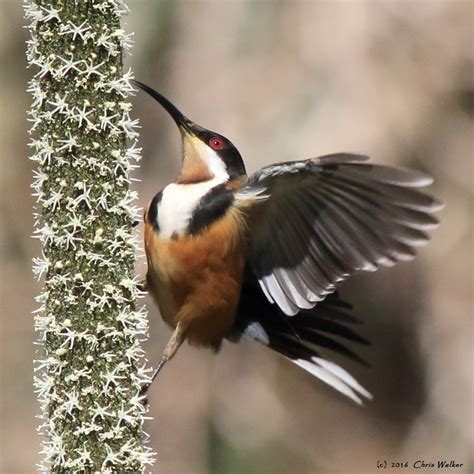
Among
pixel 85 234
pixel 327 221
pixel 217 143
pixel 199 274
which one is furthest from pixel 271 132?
pixel 85 234

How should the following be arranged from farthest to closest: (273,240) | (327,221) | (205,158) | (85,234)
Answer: (205,158), (273,240), (327,221), (85,234)

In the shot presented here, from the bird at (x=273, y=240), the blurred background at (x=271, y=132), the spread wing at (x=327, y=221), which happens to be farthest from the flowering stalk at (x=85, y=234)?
the blurred background at (x=271, y=132)

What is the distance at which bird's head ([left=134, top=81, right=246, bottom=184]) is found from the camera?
3.39 metres

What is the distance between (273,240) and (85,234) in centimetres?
109

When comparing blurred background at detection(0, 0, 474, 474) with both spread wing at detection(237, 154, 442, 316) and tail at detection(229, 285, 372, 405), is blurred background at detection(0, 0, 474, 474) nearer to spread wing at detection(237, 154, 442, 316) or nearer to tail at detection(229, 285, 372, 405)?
tail at detection(229, 285, 372, 405)

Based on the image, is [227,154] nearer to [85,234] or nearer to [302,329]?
[302,329]

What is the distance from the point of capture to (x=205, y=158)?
3408 millimetres

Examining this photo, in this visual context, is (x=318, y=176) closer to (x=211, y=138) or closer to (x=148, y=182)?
(x=211, y=138)

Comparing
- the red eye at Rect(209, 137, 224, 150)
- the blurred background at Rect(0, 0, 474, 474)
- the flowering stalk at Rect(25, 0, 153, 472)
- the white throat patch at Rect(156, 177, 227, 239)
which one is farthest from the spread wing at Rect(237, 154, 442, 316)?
the blurred background at Rect(0, 0, 474, 474)

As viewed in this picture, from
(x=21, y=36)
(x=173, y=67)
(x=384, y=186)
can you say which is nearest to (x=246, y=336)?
(x=384, y=186)

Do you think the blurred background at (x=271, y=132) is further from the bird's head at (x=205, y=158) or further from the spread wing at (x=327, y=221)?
the spread wing at (x=327, y=221)

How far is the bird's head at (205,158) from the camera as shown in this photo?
3.39 metres

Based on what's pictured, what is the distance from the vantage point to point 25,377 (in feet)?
18.4

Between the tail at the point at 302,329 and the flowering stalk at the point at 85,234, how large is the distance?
4.07 ft
